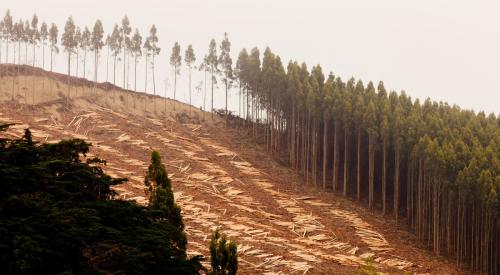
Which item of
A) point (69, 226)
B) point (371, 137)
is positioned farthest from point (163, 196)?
point (371, 137)

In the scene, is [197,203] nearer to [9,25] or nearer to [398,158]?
[398,158]

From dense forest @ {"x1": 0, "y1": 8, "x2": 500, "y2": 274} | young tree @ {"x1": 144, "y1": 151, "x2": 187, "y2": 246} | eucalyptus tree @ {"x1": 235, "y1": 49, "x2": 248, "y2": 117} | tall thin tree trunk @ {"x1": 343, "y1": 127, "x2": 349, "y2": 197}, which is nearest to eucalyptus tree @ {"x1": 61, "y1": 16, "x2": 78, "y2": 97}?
dense forest @ {"x1": 0, "y1": 8, "x2": 500, "y2": 274}

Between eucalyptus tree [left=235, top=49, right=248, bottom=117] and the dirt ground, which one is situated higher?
eucalyptus tree [left=235, top=49, right=248, bottom=117]

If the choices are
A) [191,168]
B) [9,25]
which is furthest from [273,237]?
[9,25]

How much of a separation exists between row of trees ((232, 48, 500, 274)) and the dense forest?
0.09 m

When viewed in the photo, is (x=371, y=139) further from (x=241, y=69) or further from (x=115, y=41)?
(x=115, y=41)

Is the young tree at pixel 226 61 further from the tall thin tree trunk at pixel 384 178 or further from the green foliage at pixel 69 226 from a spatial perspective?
the green foliage at pixel 69 226

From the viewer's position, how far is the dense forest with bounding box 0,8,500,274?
3253 cm

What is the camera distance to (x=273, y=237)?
1139 inches

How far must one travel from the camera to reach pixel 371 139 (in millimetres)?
39125

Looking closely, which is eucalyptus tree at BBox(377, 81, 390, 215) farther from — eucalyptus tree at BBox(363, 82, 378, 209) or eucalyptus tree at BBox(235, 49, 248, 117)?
eucalyptus tree at BBox(235, 49, 248, 117)

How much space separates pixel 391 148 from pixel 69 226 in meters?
34.7

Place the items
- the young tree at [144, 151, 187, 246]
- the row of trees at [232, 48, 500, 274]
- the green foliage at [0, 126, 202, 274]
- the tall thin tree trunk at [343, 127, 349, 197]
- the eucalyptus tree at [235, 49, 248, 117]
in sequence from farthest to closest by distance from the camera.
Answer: the eucalyptus tree at [235, 49, 248, 117] → the tall thin tree trunk at [343, 127, 349, 197] → the row of trees at [232, 48, 500, 274] → the young tree at [144, 151, 187, 246] → the green foliage at [0, 126, 202, 274]

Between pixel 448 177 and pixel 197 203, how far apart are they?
17.5 metres
